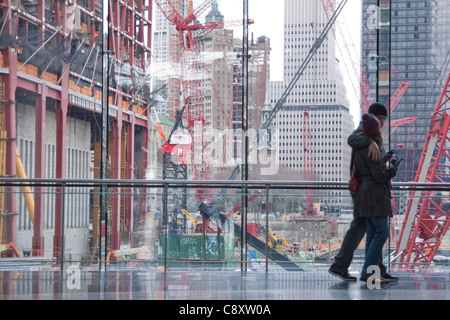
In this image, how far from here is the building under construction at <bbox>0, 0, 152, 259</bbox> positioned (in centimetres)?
898

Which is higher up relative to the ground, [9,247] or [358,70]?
[358,70]

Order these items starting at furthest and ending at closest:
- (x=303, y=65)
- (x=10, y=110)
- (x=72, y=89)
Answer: (x=303, y=65)
(x=72, y=89)
(x=10, y=110)

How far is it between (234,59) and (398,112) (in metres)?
2.06

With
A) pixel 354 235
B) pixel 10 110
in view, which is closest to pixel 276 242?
pixel 354 235

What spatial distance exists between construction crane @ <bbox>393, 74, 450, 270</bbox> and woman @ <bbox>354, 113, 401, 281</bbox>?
5.93 ft

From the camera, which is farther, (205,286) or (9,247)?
(9,247)

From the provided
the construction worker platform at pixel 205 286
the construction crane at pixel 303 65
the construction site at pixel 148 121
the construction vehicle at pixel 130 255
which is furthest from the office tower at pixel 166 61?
the construction worker platform at pixel 205 286

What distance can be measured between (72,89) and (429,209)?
4.35 m

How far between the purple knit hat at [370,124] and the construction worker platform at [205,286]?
114 cm

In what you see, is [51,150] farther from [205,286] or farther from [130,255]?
[205,286]

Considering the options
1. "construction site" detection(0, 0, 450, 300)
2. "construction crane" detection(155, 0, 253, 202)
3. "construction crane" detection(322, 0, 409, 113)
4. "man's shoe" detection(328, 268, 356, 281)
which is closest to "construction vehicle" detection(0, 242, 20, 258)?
"construction site" detection(0, 0, 450, 300)

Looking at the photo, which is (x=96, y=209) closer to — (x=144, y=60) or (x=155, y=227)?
(x=155, y=227)

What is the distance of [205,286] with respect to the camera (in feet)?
19.0

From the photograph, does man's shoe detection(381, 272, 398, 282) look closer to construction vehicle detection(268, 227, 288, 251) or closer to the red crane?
construction vehicle detection(268, 227, 288, 251)
